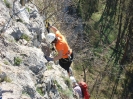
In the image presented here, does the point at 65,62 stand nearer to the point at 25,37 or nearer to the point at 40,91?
the point at 25,37

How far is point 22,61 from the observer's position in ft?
23.7

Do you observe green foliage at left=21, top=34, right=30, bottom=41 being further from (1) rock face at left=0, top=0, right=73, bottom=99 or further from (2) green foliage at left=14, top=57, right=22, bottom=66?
(2) green foliage at left=14, top=57, right=22, bottom=66

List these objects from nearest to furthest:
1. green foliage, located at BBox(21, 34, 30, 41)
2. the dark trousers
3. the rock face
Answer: the rock face, green foliage, located at BBox(21, 34, 30, 41), the dark trousers

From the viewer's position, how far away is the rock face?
20.9 ft

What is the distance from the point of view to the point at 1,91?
18.1ft

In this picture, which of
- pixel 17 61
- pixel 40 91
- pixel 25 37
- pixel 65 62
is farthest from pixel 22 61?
pixel 65 62

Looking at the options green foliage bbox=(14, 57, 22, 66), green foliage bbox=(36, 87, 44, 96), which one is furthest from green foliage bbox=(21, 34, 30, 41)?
green foliage bbox=(36, 87, 44, 96)

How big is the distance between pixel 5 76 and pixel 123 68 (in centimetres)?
2381

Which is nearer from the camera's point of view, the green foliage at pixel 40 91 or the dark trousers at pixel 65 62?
the green foliage at pixel 40 91

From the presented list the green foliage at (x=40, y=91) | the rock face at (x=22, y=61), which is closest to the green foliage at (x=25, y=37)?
the rock face at (x=22, y=61)

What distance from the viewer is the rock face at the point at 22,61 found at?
251 inches

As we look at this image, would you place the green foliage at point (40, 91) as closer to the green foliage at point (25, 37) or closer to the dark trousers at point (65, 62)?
the green foliage at point (25, 37)

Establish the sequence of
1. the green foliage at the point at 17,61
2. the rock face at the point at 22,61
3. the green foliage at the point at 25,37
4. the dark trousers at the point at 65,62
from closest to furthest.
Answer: the rock face at the point at 22,61 → the green foliage at the point at 17,61 → the green foliage at the point at 25,37 → the dark trousers at the point at 65,62

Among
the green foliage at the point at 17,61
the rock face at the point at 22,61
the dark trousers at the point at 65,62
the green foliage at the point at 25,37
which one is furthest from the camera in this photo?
the dark trousers at the point at 65,62
